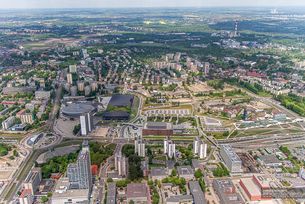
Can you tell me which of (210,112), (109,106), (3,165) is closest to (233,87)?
(210,112)

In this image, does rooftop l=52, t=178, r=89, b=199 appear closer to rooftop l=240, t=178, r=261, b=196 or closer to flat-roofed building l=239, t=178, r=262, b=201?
flat-roofed building l=239, t=178, r=262, b=201

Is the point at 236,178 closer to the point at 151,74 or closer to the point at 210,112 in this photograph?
the point at 210,112

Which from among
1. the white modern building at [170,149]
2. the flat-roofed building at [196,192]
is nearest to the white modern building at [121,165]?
the white modern building at [170,149]

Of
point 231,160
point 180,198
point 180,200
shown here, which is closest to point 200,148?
point 231,160

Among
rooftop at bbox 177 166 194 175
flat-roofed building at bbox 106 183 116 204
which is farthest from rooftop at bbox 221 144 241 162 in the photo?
flat-roofed building at bbox 106 183 116 204

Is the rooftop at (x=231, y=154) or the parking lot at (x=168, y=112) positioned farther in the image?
the parking lot at (x=168, y=112)

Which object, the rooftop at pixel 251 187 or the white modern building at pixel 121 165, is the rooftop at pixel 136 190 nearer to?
the white modern building at pixel 121 165
